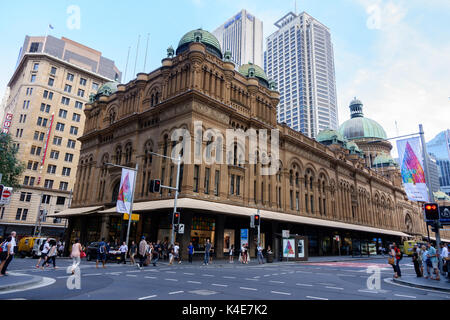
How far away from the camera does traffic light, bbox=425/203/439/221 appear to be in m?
16.2

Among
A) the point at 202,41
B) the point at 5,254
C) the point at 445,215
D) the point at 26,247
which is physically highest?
the point at 202,41

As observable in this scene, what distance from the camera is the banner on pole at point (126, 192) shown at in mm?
25328

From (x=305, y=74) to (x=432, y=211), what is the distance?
132095mm

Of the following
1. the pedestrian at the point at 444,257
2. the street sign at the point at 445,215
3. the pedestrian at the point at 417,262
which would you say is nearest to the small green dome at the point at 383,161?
the street sign at the point at 445,215

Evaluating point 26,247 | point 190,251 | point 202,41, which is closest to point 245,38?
point 202,41

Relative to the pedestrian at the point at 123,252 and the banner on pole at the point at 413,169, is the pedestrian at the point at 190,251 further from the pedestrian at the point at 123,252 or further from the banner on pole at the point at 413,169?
the banner on pole at the point at 413,169

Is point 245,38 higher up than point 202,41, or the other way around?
point 245,38

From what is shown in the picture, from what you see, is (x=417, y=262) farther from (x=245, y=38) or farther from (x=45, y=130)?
(x=245, y=38)

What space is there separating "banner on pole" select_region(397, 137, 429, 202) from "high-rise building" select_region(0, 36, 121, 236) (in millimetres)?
52732

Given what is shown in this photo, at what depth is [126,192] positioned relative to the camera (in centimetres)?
2570

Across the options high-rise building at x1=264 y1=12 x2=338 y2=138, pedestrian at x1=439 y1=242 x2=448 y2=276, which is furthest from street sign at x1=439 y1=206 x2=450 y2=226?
high-rise building at x1=264 y1=12 x2=338 y2=138
